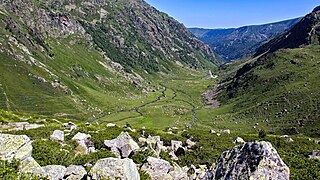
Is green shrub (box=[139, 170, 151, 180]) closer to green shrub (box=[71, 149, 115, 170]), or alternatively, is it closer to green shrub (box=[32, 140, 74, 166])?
green shrub (box=[71, 149, 115, 170])

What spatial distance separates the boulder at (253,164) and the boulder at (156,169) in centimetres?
1052

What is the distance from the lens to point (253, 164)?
73.0ft

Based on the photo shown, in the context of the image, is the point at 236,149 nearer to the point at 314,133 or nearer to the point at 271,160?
the point at 271,160

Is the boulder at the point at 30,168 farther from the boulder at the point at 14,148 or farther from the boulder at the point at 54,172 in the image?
the boulder at the point at 54,172

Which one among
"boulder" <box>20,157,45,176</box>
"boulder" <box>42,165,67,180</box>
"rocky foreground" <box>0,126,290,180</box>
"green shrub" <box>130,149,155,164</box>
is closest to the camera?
"rocky foreground" <box>0,126,290,180</box>

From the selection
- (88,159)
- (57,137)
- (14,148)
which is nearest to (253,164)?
(14,148)

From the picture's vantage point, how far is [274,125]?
19162cm

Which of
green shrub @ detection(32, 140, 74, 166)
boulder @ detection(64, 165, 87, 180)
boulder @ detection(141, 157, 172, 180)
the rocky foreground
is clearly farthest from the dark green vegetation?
boulder @ detection(141, 157, 172, 180)

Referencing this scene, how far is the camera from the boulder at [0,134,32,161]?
25047 millimetres

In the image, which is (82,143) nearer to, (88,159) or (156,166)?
(88,159)

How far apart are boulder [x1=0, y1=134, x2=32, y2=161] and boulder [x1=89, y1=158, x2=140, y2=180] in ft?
20.4

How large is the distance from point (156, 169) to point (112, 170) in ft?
31.2

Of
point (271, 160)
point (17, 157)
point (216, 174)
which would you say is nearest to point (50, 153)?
point (17, 157)

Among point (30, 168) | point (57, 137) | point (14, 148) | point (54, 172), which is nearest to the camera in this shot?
point (30, 168)
